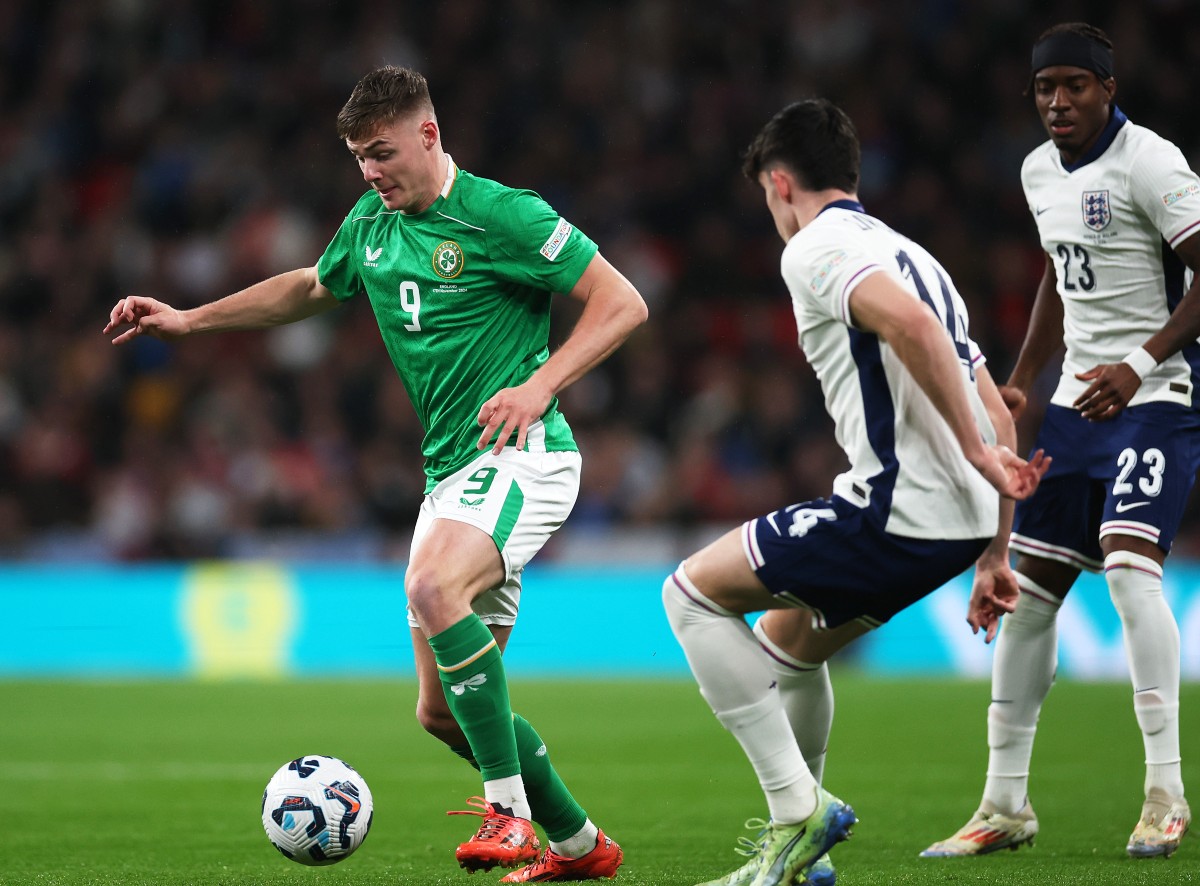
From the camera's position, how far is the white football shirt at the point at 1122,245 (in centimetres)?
506

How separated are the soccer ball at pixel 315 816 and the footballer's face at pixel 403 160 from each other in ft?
5.64

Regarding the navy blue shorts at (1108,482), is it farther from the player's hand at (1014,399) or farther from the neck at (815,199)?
the neck at (815,199)

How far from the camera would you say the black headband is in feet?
16.7

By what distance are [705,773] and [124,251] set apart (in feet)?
36.8

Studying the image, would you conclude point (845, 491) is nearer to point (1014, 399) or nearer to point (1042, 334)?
point (1014, 399)

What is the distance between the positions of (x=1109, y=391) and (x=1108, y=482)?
1.17 ft

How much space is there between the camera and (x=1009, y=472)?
3875mm

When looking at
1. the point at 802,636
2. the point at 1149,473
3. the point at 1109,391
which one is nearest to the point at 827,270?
the point at 802,636

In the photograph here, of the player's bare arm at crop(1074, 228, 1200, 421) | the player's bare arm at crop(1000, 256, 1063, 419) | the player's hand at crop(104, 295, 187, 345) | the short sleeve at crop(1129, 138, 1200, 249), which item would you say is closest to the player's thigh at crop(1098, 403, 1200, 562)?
the player's bare arm at crop(1074, 228, 1200, 421)

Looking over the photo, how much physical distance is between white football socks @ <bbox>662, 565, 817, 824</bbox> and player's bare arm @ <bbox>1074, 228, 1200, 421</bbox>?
151cm

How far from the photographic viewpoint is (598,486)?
14.6 meters

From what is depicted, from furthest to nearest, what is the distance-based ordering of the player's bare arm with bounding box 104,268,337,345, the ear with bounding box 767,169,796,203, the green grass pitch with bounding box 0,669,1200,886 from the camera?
the player's bare arm with bounding box 104,268,337,345 → the green grass pitch with bounding box 0,669,1200,886 → the ear with bounding box 767,169,796,203

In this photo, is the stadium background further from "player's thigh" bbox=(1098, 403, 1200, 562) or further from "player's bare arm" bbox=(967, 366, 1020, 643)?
"player's bare arm" bbox=(967, 366, 1020, 643)

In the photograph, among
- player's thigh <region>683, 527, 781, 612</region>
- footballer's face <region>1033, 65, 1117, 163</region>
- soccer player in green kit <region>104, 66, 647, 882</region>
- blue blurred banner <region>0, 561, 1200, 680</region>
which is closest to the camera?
player's thigh <region>683, 527, 781, 612</region>
